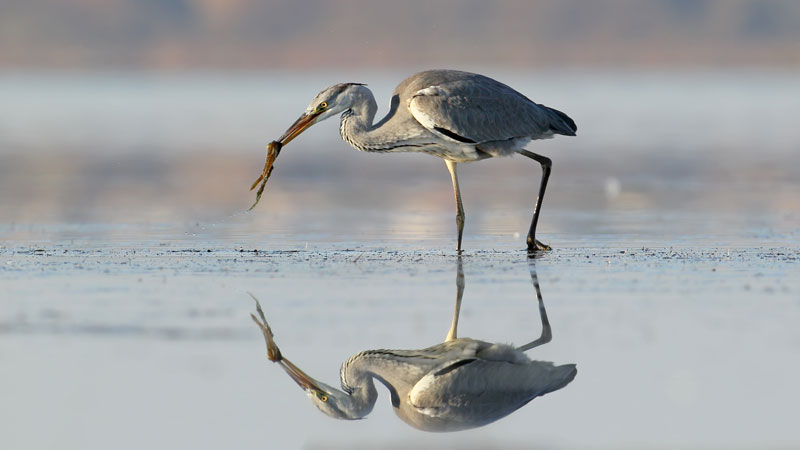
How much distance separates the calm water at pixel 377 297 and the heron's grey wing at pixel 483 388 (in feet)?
0.40

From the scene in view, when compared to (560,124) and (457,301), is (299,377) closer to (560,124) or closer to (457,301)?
(457,301)

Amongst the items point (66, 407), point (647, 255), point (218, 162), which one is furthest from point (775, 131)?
point (66, 407)

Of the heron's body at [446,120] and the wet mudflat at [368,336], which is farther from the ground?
the heron's body at [446,120]

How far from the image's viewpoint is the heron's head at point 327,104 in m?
11.3

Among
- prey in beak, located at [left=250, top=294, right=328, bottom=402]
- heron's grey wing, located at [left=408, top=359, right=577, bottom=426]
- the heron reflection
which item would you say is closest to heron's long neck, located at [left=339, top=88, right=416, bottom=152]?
prey in beak, located at [left=250, top=294, right=328, bottom=402]

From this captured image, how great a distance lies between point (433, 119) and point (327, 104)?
35.0 inches

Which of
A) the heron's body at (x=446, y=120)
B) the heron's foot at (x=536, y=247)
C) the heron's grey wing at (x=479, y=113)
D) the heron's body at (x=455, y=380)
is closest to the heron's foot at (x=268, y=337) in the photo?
the heron's body at (x=455, y=380)

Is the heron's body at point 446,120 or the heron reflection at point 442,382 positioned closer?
the heron reflection at point 442,382

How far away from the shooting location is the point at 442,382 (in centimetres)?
720

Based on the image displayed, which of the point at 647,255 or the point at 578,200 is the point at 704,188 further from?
the point at 647,255

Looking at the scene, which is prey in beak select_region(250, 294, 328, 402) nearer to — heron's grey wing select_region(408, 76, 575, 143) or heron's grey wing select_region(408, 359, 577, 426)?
heron's grey wing select_region(408, 359, 577, 426)

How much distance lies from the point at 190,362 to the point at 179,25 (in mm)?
109531

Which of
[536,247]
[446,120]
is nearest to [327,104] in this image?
[446,120]

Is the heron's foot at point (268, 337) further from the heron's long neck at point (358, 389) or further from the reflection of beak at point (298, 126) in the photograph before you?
the reflection of beak at point (298, 126)
